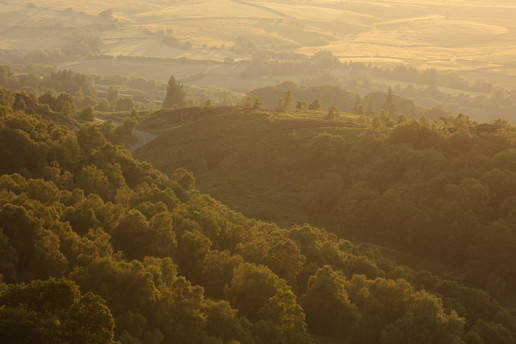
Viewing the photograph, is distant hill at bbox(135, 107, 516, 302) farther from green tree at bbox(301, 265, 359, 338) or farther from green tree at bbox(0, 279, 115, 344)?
green tree at bbox(0, 279, 115, 344)

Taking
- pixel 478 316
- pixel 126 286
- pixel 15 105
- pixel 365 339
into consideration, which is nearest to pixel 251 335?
pixel 126 286

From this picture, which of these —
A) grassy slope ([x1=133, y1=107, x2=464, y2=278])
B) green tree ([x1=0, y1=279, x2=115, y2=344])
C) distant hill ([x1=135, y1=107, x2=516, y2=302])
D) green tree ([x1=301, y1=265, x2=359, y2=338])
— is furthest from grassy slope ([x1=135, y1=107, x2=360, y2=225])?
green tree ([x1=0, y1=279, x2=115, y2=344])

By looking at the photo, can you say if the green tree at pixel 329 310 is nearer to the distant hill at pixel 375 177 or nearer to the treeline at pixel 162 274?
the treeline at pixel 162 274

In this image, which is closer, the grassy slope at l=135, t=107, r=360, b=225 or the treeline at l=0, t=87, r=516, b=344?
the treeline at l=0, t=87, r=516, b=344

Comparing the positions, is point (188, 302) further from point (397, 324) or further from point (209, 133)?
point (209, 133)

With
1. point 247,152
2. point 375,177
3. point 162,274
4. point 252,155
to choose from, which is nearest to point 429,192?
point 375,177

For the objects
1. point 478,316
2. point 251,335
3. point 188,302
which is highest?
point 188,302

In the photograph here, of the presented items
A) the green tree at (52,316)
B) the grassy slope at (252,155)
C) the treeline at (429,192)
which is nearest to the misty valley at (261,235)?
the green tree at (52,316)

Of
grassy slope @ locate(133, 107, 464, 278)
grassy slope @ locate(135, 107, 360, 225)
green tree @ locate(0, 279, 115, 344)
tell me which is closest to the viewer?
green tree @ locate(0, 279, 115, 344)
